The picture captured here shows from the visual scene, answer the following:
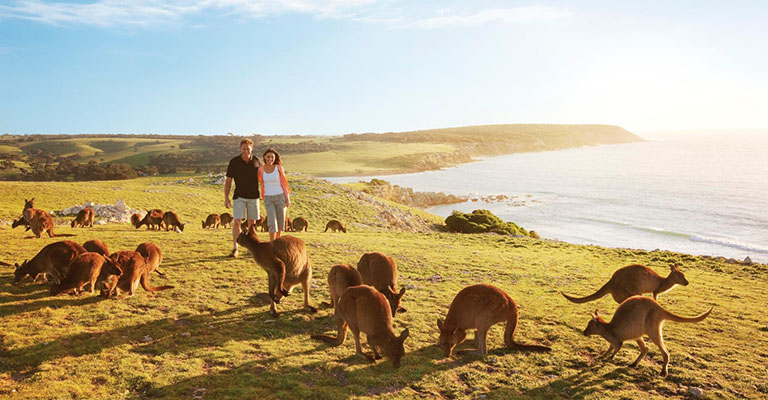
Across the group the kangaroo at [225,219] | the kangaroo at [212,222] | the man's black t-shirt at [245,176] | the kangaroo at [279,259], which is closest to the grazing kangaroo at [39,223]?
the man's black t-shirt at [245,176]

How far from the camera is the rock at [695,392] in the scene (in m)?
5.92

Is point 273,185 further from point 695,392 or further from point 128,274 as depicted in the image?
point 695,392

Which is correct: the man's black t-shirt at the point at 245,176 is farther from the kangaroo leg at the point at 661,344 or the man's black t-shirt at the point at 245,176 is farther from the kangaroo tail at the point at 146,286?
the kangaroo leg at the point at 661,344

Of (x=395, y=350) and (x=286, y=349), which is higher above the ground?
(x=395, y=350)

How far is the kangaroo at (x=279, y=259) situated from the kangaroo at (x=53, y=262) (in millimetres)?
3557

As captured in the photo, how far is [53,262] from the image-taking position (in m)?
7.77

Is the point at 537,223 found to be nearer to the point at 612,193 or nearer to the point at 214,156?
the point at 612,193

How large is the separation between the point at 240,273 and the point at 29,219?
8842 millimetres

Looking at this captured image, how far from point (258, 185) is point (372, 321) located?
6.71m

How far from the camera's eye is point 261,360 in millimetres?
5980

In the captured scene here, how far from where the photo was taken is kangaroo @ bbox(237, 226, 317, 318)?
7.06 metres

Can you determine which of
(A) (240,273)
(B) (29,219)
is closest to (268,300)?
(A) (240,273)

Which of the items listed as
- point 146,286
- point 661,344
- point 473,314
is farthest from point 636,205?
point 146,286

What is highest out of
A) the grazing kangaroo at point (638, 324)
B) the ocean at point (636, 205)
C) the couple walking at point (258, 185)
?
the couple walking at point (258, 185)
